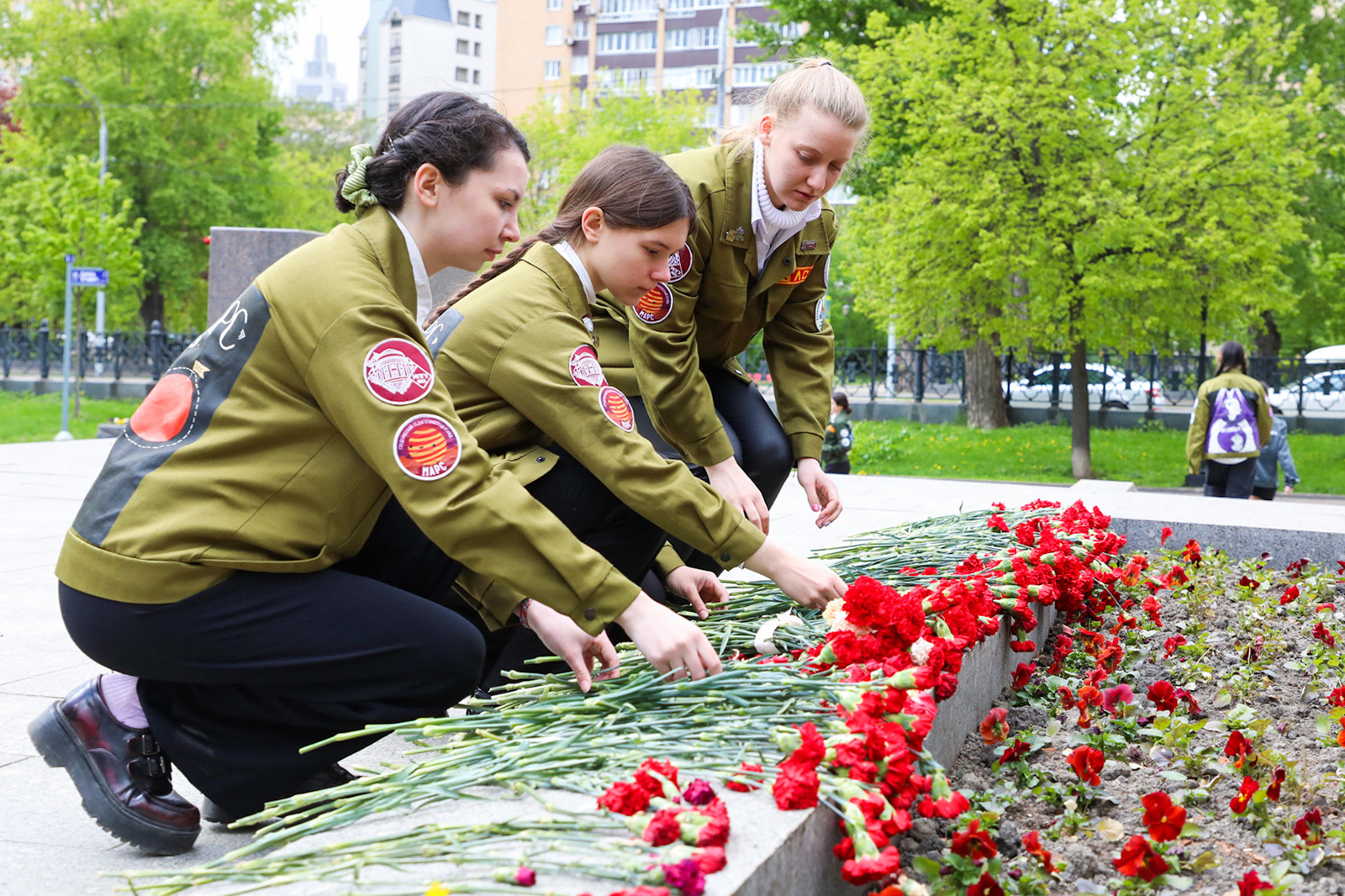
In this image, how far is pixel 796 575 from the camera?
7.81ft

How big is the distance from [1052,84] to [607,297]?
10740mm

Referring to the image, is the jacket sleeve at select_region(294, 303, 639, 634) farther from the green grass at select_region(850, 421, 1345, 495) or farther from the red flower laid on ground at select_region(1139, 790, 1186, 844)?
the green grass at select_region(850, 421, 1345, 495)

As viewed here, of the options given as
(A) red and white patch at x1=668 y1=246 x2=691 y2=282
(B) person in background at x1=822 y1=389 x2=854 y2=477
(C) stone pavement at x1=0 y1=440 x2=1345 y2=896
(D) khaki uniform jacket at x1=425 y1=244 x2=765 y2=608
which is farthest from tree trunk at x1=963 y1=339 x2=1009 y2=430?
(D) khaki uniform jacket at x1=425 y1=244 x2=765 y2=608

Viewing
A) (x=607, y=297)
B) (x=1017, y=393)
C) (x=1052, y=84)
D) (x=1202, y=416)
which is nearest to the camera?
(x=607, y=297)

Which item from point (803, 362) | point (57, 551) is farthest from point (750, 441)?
point (57, 551)

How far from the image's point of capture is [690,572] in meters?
2.95

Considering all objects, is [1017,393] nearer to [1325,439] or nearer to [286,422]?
[1325,439]

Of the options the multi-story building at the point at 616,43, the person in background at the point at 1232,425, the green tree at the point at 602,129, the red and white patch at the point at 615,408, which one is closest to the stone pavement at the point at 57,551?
the red and white patch at the point at 615,408

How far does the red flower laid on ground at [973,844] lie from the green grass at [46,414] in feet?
50.4

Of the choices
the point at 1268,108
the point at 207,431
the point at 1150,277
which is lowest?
the point at 207,431

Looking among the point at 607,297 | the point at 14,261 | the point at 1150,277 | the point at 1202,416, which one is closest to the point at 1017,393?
the point at 1150,277

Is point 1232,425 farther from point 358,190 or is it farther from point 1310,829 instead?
point 358,190

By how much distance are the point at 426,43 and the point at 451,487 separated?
268 ft

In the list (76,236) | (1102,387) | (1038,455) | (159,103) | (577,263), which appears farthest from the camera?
(159,103)
